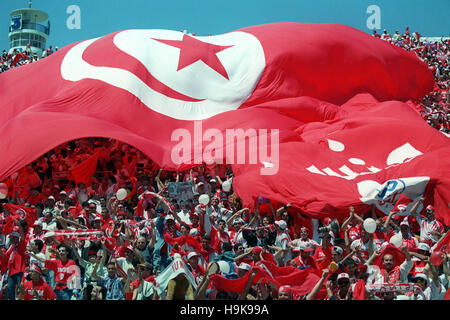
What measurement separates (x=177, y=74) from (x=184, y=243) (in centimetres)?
579

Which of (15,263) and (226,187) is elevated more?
(226,187)

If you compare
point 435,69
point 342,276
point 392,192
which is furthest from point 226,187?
point 435,69

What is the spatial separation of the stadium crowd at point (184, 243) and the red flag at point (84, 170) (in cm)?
2

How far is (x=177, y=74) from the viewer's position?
38.0 ft

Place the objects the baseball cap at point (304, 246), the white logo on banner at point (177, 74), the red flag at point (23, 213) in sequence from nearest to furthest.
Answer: the baseball cap at point (304, 246) < the red flag at point (23, 213) < the white logo on banner at point (177, 74)

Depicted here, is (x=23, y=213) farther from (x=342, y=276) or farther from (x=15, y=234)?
(x=342, y=276)

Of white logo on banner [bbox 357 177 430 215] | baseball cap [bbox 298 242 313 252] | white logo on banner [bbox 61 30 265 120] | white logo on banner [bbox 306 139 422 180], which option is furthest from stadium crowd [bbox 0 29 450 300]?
white logo on banner [bbox 61 30 265 120]

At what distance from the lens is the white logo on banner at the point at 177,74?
1112cm

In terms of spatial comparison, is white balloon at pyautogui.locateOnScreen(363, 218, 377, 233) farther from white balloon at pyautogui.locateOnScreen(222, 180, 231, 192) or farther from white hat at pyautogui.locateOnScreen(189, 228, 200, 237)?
white balloon at pyautogui.locateOnScreen(222, 180, 231, 192)

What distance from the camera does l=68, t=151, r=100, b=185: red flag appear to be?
10.3m

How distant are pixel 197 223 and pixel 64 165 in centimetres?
422

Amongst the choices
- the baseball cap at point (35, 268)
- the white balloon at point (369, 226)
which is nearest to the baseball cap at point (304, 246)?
the white balloon at point (369, 226)

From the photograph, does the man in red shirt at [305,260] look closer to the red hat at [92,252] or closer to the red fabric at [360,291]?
the red fabric at [360,291]

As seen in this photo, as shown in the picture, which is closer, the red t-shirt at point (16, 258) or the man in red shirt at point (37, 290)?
the man in red shirt at point (37, 290)
